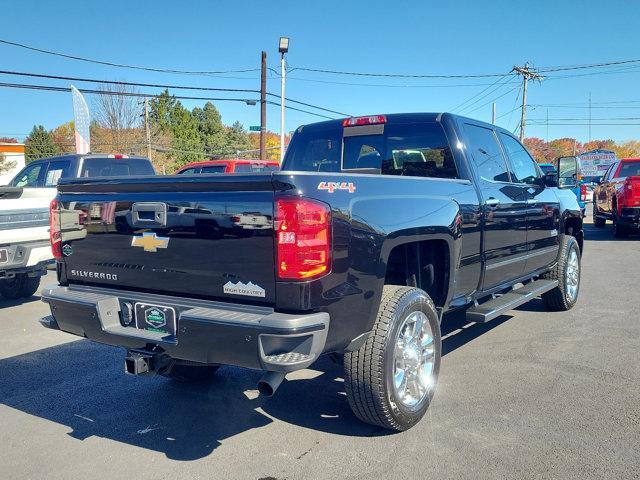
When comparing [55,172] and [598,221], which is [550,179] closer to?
[55,172]

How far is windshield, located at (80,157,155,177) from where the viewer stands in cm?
962

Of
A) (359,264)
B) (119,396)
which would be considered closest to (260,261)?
(359,264)

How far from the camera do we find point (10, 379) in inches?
180

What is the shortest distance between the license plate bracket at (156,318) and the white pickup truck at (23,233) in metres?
3.99

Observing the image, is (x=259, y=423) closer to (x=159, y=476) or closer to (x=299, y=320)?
(x=159, y=476)

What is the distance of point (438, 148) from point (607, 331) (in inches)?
113

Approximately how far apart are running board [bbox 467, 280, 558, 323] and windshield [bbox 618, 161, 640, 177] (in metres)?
10.6

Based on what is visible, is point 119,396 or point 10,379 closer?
point 119,396

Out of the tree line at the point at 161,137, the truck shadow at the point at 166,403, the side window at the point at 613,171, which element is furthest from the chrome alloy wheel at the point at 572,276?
the tree line at the point at 161,137

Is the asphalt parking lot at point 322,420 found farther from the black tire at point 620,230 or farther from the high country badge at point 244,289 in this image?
the black tire at point 620,230

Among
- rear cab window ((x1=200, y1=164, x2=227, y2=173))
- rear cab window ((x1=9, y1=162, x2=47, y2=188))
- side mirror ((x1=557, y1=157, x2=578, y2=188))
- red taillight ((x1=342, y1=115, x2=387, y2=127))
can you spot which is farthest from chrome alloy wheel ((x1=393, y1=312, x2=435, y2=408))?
rear cab window ((x1=200, y1=164, x2=227, y2=173))

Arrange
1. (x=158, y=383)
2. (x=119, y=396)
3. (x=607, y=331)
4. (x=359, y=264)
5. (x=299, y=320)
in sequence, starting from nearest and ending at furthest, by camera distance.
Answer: (x=299, y=320) → (x=359, y=264) → (x=119, y=396) → (x=158, y=383) → (x=607, y=331)

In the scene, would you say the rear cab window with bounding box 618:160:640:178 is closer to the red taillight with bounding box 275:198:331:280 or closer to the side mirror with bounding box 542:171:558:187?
the side mirror with bounding box 542:171:558:187

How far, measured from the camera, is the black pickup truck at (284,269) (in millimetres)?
2686
